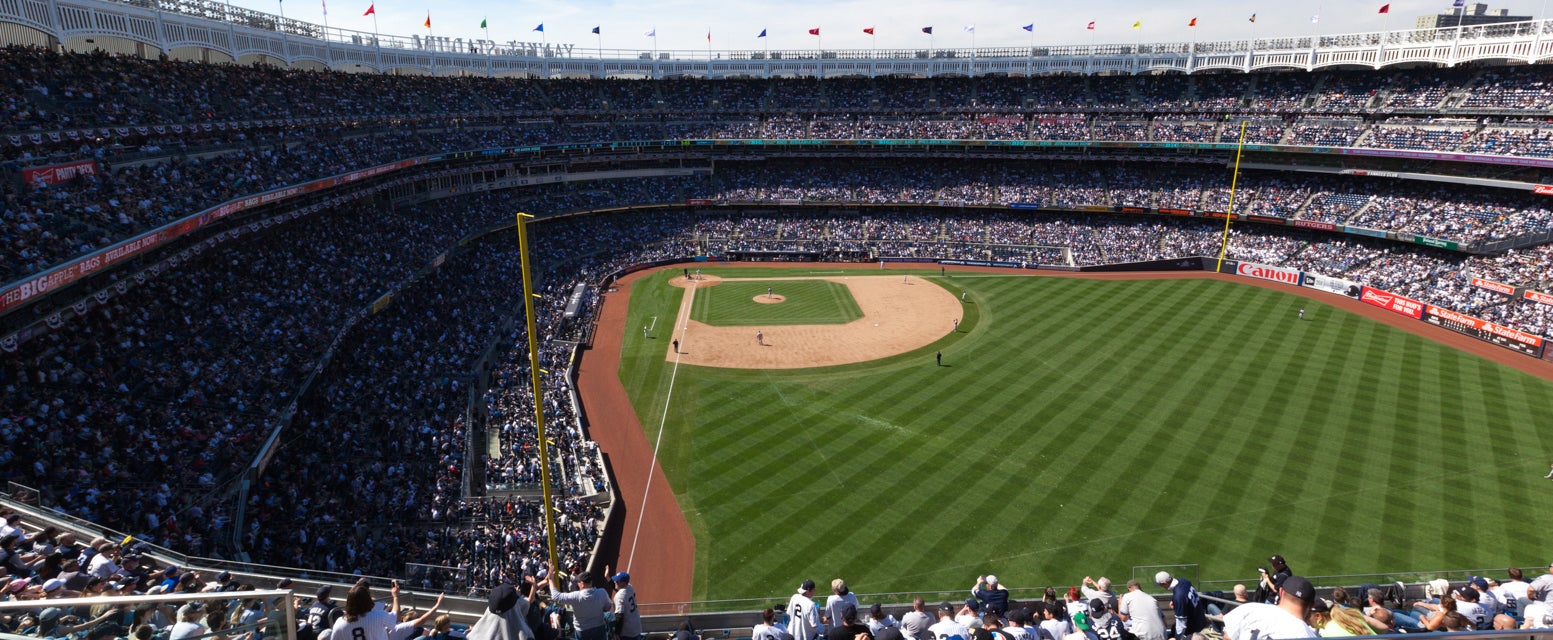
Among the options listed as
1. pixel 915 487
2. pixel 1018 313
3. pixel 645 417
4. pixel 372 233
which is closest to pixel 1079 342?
pixel 1018 313

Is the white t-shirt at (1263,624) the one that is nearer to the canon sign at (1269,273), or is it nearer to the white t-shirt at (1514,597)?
the white t-shirt at (1514,597)

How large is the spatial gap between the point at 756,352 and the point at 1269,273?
Result: 1513 inches

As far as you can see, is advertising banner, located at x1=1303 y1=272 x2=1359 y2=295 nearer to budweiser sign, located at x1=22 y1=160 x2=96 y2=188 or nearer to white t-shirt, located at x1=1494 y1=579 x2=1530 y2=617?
white t-shirt, located at x1=1494 y1=579 x2=1530 y2=617

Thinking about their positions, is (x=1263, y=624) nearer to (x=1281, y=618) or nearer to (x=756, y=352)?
(x=1281, y=618)

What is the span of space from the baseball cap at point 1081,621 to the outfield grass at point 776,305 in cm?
3485

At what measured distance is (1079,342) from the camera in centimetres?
3903

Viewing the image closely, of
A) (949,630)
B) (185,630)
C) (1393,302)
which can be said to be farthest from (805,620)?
(1393,302)

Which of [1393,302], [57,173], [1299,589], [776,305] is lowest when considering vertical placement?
[776,305]

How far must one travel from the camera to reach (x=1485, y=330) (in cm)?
3825

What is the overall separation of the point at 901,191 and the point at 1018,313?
81.7 ft

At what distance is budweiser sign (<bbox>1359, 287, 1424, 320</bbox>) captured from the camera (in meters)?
42.6

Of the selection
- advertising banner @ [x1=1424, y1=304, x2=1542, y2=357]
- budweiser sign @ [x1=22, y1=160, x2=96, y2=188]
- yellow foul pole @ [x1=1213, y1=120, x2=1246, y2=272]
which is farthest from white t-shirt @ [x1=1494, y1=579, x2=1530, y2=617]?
yellow foul pole @ [x1=1213, y1=120, x2=1246, y2=272]

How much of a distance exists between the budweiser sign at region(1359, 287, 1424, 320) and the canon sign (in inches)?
181

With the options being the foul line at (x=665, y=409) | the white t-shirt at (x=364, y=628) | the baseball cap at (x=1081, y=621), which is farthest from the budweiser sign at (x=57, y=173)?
the baseball cap at (x=1081, y=621)
